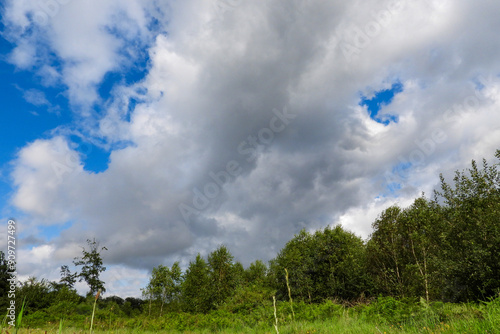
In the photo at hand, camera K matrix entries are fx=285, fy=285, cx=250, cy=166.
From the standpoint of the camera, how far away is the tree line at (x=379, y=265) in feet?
53.1

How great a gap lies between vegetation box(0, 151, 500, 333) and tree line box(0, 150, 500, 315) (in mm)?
86

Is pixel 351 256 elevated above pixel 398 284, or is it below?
above

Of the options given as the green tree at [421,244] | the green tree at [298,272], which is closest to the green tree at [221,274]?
the green tree at [298,272]

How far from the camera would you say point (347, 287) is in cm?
3806

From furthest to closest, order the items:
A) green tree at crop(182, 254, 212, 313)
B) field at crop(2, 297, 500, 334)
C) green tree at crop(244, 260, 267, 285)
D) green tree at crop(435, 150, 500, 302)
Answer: green tree at crop(244, 260, 267, 285) → green tree at crop(182, 254, 212, 313) → green tree at crop(435, 150, 500, 302) → field at crop(2, 297, 500, 334)

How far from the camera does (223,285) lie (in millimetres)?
38719

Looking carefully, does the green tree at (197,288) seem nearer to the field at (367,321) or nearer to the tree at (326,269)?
the tree at (326,269)

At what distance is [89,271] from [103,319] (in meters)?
37.6

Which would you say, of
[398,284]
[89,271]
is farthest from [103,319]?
[89,271]

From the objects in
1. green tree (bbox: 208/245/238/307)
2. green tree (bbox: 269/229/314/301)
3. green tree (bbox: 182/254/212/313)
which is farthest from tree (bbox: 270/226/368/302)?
green tree (bbox: 182/254/212/313)

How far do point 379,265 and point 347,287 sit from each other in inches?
209

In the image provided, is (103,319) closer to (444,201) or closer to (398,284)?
(444,201)

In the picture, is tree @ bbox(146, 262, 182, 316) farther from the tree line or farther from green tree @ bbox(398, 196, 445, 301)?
green tree @ bbox(398, 196, 445, 301)

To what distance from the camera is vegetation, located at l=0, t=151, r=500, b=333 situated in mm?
10119
